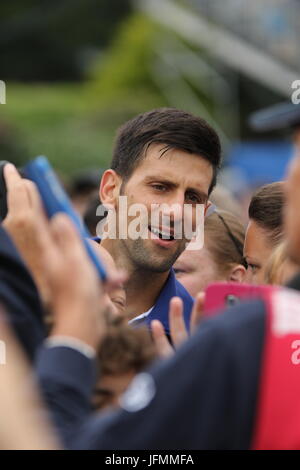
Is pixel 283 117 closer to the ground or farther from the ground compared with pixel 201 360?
farther from the ground

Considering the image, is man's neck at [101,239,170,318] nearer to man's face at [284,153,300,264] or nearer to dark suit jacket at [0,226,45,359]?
dark suit jacket at [0,226,45,359]

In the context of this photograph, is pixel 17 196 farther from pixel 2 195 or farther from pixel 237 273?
pixel 237 273

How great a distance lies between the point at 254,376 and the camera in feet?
6.60

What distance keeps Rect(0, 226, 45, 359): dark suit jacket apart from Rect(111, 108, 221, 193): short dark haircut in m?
1.93

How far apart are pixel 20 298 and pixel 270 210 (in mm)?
2169

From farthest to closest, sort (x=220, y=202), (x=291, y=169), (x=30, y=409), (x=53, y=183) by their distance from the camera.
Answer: (x=220, y=202) < (x=53, y=183) < (x=291, y=169) < (x=30, y=409)

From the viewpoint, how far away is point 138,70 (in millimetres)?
29938

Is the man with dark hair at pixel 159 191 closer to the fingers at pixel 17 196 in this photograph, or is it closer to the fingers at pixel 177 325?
the fingers at pixel 177 325

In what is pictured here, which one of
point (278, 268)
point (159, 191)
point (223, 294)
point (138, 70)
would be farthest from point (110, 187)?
point (138, 70)

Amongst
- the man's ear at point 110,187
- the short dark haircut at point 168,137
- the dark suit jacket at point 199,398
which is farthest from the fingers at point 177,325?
the man's ear at point 110,187
